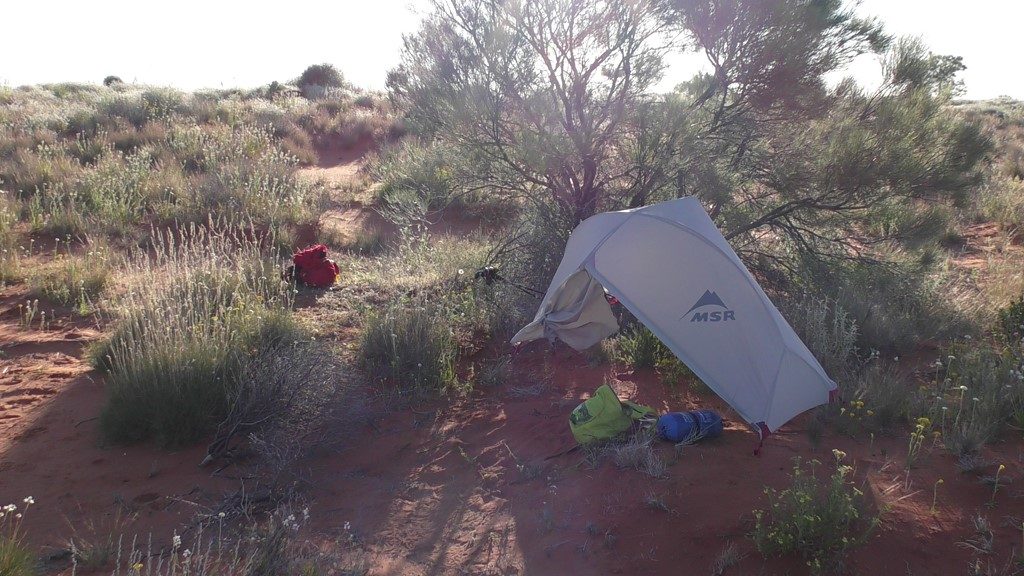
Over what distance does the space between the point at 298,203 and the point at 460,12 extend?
5.05 meters

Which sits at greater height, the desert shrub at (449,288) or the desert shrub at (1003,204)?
the desert shrub at (1003,204)

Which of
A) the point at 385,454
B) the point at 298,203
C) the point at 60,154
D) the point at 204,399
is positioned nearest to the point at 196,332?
the point at 204,399

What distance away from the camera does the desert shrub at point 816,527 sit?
139 inches

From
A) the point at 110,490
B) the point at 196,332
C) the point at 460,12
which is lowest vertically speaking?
the point at 110,490

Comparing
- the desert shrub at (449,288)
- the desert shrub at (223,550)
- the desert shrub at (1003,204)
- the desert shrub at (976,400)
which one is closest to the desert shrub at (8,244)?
the desert shrub at (449,288)

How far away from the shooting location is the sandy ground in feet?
12.5

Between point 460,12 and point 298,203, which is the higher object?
point 460,12

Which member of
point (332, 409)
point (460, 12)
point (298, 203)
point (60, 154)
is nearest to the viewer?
point (332, 409)

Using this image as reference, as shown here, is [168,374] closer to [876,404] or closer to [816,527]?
[816,527]

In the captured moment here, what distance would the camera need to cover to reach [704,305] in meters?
5.23

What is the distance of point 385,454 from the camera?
5.13 m

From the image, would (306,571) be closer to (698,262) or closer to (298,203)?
(698,262)

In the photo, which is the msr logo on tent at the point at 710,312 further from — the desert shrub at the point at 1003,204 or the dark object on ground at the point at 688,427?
the desert shrub at the point at 1003,204

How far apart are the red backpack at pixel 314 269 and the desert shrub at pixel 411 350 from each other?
1.91 metres
